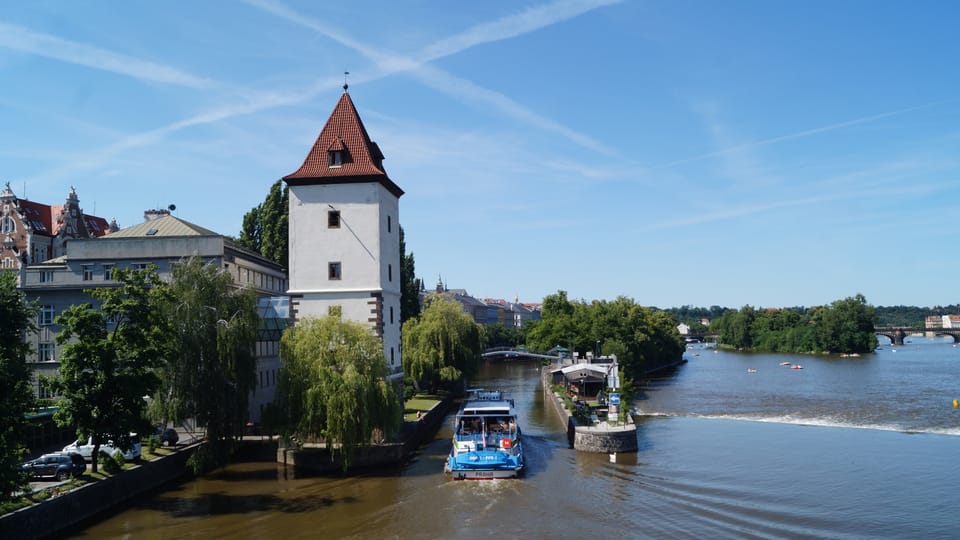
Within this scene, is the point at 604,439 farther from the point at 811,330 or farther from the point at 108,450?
the point at 811,330

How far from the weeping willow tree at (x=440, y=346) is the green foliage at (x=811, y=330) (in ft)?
324

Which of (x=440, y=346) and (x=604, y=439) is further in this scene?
(x=440, y=346)

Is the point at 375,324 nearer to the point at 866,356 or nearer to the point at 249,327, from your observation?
the point at 249,327

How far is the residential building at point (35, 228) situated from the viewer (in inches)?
2904

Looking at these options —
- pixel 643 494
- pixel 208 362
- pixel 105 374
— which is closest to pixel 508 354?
pixel 208 362

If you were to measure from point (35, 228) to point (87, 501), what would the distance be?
2417 inches

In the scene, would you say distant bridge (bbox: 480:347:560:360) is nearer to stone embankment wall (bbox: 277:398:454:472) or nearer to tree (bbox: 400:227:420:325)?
tree (bbox: 400:227:420:325)

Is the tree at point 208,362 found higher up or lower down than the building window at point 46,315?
lower down

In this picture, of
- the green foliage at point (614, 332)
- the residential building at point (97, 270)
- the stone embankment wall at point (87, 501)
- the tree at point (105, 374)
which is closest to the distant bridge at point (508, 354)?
the green foliage at point (614, 332)

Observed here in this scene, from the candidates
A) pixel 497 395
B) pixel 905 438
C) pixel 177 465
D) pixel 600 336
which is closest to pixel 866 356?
pixel 600 336

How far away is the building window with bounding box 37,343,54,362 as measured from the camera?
4709cm

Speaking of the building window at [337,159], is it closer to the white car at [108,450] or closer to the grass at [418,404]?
the grass at [418,404]

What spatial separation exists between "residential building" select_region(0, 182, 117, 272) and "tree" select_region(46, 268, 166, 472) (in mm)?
46891

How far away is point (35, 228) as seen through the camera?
7688cm
